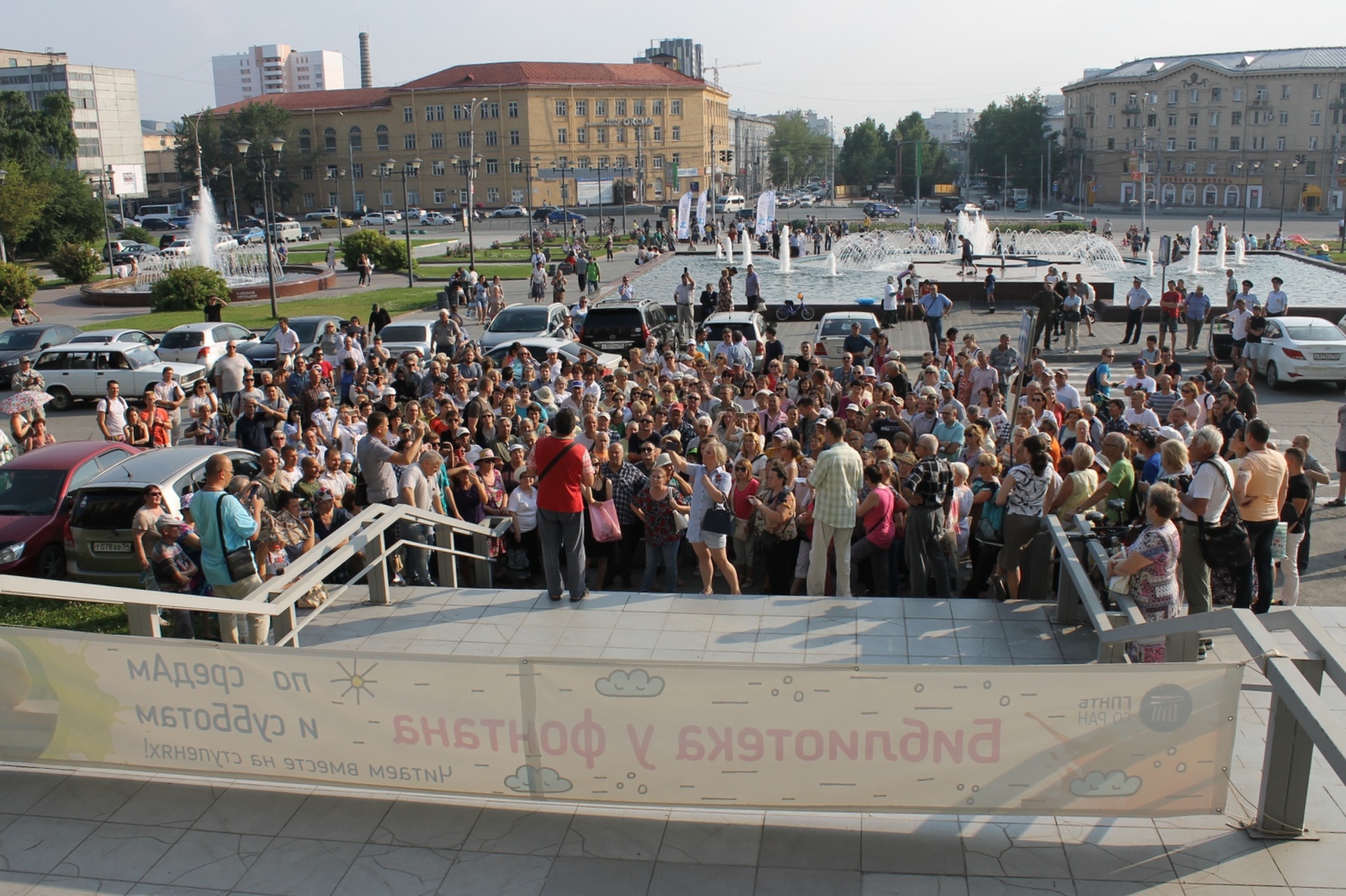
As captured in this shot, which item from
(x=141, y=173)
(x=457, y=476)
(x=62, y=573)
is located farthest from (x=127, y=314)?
(x=141, y=173)

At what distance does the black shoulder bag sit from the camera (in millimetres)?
7590

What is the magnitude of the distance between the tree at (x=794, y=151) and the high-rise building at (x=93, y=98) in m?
79.5

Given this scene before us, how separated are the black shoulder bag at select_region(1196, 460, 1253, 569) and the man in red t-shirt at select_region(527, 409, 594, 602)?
4.54 m

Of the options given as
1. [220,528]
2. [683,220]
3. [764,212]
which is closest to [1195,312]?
[220,528]

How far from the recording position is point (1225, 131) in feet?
363

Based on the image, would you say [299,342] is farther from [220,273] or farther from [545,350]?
[220,273]

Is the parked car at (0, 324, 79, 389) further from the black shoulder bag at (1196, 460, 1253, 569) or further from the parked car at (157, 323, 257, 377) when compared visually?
the black shoulder bag at (1196, 460, 1253, 569)

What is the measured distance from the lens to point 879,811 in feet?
17.3

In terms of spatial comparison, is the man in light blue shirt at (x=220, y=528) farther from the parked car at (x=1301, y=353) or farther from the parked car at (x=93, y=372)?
the parked car at (x=1301, y=353)

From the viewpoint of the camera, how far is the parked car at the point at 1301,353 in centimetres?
2000

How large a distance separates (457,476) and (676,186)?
102 metres

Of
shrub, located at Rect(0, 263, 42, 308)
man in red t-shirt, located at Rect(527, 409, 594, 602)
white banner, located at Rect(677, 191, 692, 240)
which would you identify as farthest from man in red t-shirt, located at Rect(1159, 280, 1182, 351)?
white banner, located at Rect(677, 191, 692, 240)

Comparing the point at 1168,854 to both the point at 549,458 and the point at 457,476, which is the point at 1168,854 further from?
the point at 457,476

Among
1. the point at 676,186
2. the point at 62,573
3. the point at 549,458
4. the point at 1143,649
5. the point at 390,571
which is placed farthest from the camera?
the point at 676,186
